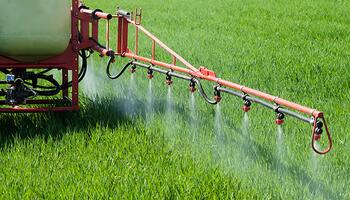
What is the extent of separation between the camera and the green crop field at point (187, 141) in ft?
12.6

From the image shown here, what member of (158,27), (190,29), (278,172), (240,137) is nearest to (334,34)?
(190,29)

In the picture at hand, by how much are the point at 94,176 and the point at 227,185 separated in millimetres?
812

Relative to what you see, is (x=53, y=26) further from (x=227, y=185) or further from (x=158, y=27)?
(x=158, y=27)

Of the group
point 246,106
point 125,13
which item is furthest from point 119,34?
point 246,106

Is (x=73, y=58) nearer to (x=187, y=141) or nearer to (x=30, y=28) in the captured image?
(x=30, y=28)

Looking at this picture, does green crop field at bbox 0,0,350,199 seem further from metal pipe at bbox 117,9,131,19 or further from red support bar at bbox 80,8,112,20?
red support bar at bbox 80,8,112,20

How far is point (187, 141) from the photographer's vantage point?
4797 mm

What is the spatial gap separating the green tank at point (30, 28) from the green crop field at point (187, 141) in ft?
2.08

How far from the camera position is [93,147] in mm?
4715

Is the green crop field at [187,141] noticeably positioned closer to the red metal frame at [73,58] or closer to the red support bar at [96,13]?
the red metal frame at [73,58]

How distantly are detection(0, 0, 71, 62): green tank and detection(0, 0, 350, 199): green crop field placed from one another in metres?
0.63

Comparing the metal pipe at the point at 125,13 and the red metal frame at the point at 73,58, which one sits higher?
the metal pipe at the point at 125,13

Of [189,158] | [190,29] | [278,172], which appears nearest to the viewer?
[278,172]

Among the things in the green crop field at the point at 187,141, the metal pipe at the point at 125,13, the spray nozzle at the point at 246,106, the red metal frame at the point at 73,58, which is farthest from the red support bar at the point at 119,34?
the spray nozzle at the point at 246,106
